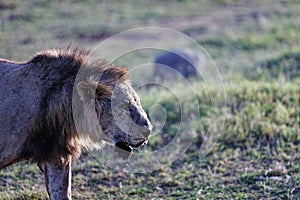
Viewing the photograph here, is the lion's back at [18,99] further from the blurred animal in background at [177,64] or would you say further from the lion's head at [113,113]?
Result: the blurred animal in background at [177,64]

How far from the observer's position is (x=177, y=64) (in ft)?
43.3

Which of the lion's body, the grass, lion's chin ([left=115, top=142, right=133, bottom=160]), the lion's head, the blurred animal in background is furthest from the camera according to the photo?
the blurred animal in background

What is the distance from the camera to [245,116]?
8.63 m

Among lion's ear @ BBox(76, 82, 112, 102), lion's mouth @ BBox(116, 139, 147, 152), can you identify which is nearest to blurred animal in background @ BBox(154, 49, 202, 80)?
lion's mouth @ BBox(116, 139, 147, 152)

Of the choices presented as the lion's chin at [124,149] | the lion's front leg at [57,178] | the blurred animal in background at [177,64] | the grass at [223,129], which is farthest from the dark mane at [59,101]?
the blurred animal in background at [177,64]

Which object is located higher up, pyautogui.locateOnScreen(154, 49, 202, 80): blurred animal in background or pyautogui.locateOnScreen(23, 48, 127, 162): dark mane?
pyautogui.locateOnScreen(23, 48, 127, 162): dark mane

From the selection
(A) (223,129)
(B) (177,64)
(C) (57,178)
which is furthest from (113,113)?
(B) (177,64)

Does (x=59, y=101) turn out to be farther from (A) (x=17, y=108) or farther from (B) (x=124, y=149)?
(B) (x=124, y=149)

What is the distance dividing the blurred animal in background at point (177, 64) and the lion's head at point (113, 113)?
719 cm

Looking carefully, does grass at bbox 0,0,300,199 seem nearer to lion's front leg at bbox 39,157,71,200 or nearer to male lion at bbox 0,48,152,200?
lion's front leg at bbox 39,157,71,200

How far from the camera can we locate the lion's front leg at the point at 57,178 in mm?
5543

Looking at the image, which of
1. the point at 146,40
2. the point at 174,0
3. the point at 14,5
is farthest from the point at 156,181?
the point at 174,0

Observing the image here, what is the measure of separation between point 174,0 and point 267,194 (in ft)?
48.3

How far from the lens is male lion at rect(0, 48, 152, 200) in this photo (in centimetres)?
527
